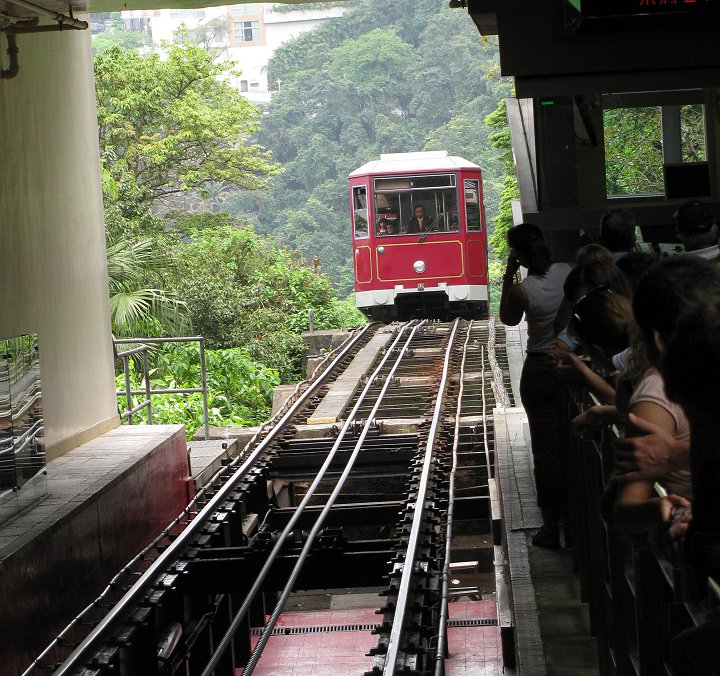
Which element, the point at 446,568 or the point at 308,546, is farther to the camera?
the point at 308,546

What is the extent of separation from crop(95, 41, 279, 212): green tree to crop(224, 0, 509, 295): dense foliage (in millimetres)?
24866

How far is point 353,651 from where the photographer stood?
24.3ft

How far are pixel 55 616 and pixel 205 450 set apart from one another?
14.8 ft

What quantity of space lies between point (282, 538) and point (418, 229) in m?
13.8

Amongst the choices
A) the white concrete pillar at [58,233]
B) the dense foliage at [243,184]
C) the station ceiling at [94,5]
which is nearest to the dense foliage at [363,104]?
the dense foliage at [243,184]

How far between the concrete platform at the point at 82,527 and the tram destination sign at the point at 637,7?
12.7ft

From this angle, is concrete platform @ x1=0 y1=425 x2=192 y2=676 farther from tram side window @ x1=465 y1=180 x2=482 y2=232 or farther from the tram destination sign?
tram side window @ x1=465 y1=180 x2=482 y2=232

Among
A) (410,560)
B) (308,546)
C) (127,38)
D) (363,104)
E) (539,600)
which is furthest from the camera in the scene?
(127,38)

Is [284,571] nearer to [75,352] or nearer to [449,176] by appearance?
[75,352]

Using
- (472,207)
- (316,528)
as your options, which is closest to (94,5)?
(316,528)

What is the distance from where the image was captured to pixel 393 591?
617 centimetres

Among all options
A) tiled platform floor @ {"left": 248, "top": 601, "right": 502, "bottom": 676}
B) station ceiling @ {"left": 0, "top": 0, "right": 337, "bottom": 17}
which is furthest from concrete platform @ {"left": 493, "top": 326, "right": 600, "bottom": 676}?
station ceiling @ {"left": 0, "top": 0, "right": 337, "bottom": 17}

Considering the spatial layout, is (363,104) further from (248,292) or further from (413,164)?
(413,164)

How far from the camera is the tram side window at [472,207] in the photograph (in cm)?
2081
